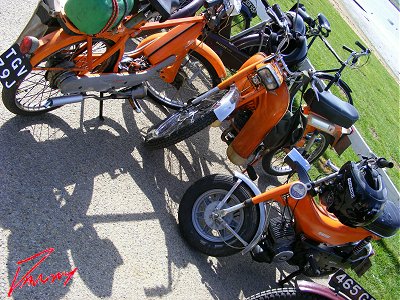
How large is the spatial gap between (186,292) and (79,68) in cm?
203

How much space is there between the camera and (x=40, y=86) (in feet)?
13.9

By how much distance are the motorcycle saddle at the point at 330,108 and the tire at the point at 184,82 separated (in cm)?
107

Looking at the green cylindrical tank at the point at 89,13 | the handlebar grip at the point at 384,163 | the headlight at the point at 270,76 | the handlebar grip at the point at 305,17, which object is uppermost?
the green cylindrical tank at the point at 89,13

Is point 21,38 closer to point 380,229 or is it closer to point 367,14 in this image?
point 380,229

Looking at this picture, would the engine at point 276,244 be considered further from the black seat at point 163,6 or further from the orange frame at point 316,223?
the black seat at point 163,6

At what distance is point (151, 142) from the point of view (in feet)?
14.7

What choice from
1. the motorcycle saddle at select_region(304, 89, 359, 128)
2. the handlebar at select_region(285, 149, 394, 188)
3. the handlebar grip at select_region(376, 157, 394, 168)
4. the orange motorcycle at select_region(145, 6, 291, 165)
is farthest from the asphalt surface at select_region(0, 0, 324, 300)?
the handlebar grip at select_region(376, 157, 394, 168)

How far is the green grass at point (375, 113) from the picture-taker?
522 cm

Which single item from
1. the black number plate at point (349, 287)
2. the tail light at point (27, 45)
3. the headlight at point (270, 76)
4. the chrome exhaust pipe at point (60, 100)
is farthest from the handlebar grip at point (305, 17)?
the black number plate at point (349, 287)

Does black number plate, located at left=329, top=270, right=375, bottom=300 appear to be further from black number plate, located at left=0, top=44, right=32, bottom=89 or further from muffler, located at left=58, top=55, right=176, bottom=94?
black number plate, located at left=0, top=44, right=32, bottom=89

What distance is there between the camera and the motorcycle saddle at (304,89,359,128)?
4.91m

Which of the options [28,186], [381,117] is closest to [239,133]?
[28,186]

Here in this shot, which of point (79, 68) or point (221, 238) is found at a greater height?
point (79, 68)

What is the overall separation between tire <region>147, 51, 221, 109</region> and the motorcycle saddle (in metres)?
1.07
